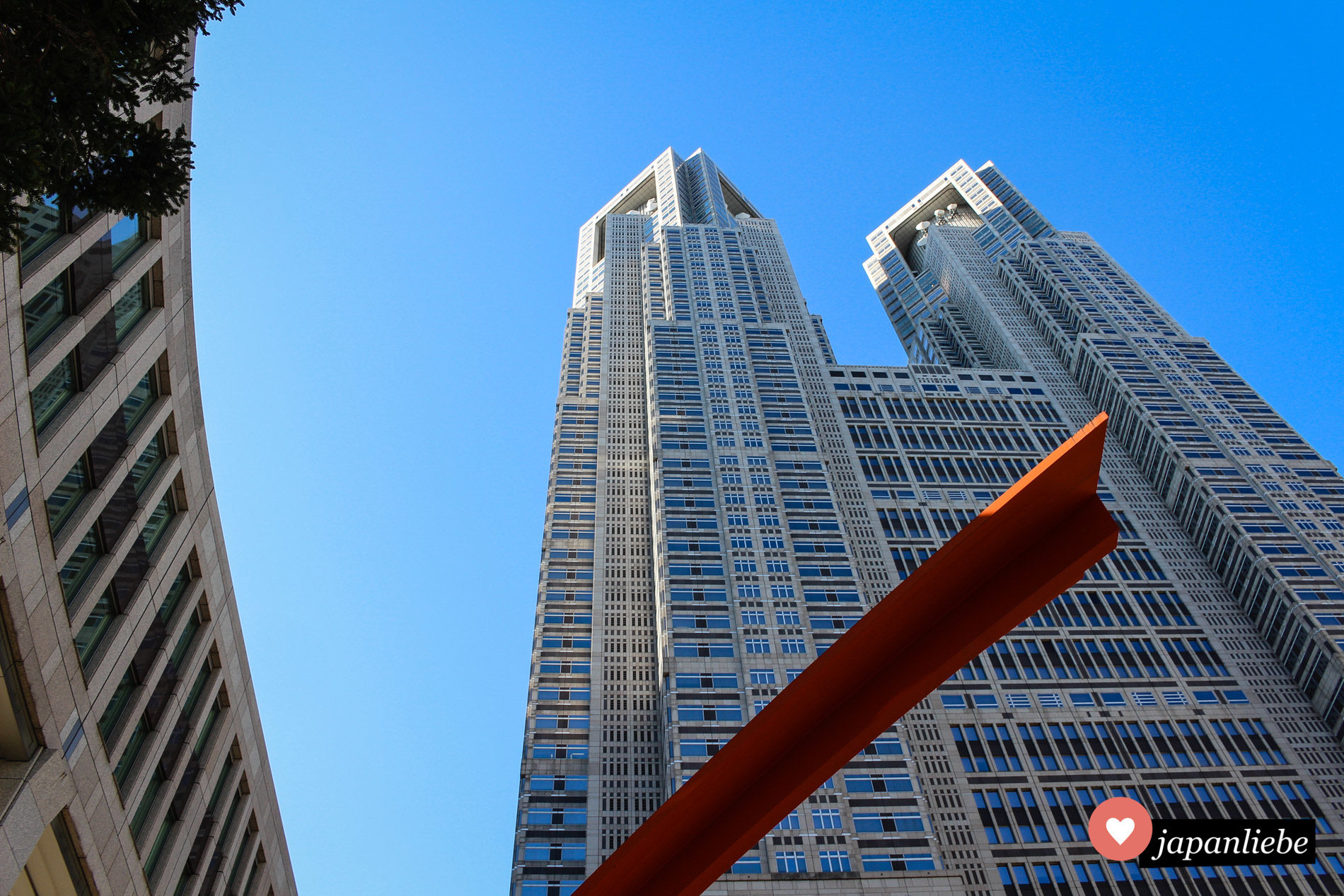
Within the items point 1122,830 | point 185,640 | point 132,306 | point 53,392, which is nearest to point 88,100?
point 53,392

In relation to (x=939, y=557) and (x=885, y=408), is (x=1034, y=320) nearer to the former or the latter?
(x=885, y=408)

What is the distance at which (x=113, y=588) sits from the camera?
757 inches

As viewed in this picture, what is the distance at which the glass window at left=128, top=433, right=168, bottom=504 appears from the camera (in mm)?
20359

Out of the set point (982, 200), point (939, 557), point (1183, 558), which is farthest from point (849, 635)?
point (982, 200)

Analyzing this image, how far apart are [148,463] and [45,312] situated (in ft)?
15.4

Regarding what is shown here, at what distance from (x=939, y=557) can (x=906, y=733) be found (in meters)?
55.6

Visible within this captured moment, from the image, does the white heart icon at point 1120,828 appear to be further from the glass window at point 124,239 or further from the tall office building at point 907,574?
the tall office building at point 907,574

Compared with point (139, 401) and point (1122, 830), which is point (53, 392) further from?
point (1122, 830)

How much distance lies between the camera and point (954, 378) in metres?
95.8

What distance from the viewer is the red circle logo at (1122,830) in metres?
12.4

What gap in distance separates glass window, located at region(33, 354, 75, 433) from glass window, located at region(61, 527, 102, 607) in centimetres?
255

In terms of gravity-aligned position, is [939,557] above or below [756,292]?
below

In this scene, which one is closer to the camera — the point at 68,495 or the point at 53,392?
the point at 53,392

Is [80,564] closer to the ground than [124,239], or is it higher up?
closer to the ground
